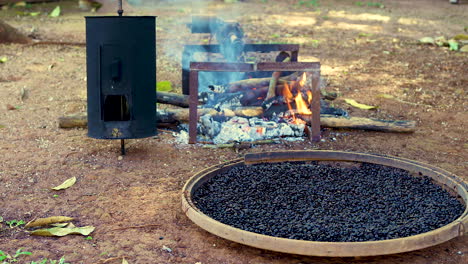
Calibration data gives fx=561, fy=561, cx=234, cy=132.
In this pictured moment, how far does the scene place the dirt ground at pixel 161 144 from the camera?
11.0ft

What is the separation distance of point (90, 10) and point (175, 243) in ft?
36.9

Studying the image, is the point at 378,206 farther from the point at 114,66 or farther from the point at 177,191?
the point at 114,66

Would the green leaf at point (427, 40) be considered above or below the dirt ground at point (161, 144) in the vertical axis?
above

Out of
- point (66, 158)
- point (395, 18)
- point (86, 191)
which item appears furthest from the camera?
point (395, 18)

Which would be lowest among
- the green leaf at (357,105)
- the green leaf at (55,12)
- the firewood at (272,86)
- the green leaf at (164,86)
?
the green leaf at (357,105)

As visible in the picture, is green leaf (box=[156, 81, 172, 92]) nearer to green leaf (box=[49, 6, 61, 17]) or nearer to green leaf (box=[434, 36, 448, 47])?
green leaf (box=[434, 36, 448, 47])

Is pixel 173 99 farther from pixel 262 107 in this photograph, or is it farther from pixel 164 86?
pixel 164 86

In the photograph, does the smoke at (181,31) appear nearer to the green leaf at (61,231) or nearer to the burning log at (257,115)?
the burning log at (257,115)

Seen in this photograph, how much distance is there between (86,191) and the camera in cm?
414

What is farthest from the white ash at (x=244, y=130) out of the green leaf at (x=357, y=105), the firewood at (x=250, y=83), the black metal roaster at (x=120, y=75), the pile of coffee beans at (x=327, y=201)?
the green leaf at (x=357, y=105)

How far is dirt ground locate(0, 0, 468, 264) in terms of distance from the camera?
3.35m

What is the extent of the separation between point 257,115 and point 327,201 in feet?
6.75

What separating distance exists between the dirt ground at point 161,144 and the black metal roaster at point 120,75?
1.07 feet

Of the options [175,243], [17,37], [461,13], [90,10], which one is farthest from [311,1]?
[175,243]
